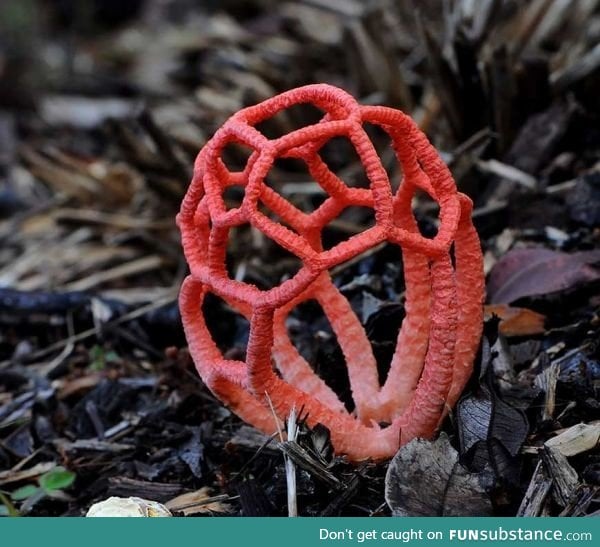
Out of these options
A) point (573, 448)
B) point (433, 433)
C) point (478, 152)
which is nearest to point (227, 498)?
point (433, 433)

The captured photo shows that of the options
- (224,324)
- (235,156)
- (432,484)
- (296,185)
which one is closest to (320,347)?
(224,324)

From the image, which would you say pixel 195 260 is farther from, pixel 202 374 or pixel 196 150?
pixel 196 150

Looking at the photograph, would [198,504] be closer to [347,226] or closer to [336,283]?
[336,283]

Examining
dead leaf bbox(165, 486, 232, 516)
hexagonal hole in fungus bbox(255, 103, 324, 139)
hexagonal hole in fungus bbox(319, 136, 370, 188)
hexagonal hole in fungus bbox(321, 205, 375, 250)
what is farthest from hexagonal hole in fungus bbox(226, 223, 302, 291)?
dead leaf bbox(165, 486, 232, 516)

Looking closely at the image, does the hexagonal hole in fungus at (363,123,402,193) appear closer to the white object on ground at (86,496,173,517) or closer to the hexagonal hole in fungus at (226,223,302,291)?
the hexagonal hole in fungus at (226,223,302,291)

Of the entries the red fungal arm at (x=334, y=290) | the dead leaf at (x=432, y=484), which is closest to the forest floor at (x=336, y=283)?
the dead leaf at (x=432, y=484)

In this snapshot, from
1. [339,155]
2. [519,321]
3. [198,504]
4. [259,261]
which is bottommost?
[198,504]
